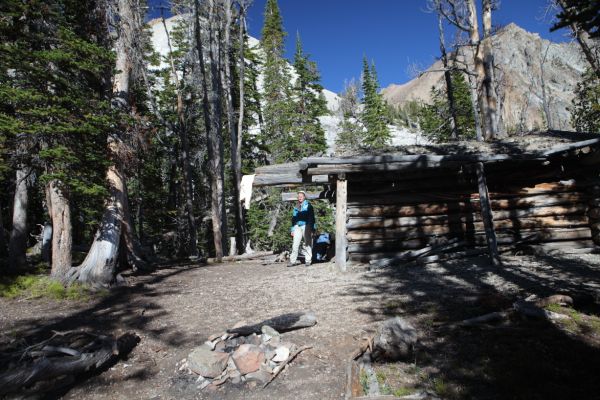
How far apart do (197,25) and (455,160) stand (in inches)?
502

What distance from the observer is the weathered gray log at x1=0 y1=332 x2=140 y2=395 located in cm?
326

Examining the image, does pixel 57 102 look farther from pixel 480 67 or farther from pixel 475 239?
pixel 480 67

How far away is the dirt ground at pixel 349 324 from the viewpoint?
11.2ft

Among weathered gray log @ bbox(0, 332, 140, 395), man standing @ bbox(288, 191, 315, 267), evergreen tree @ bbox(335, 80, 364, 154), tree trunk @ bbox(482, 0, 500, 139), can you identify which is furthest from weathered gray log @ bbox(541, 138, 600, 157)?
evergreen tree @ bbox(335, 80, 364, 154)

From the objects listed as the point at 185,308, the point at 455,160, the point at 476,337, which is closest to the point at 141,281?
the point at 185,308

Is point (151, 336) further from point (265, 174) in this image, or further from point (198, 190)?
point (198, 190)

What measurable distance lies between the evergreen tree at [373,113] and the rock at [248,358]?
27.3m

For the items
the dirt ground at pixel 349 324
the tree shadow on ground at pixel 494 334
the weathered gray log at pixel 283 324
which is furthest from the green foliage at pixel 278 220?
the weathered gray log at pixel 283 324

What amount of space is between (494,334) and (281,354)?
2.71m

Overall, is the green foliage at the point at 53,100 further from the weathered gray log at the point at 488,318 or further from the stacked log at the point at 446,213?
the weathered gray log at the point at 488,318

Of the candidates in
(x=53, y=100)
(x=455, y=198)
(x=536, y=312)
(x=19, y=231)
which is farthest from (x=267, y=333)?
(x=19, y=231)

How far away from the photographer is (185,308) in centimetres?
661

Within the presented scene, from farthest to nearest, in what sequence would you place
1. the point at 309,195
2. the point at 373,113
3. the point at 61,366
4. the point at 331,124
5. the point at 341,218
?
1. the point at 331,124
2. the point at 373,113
3. the point at 309,195
4. the point at 341,218
5. the point at 61,366

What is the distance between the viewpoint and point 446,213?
31.7 ft
